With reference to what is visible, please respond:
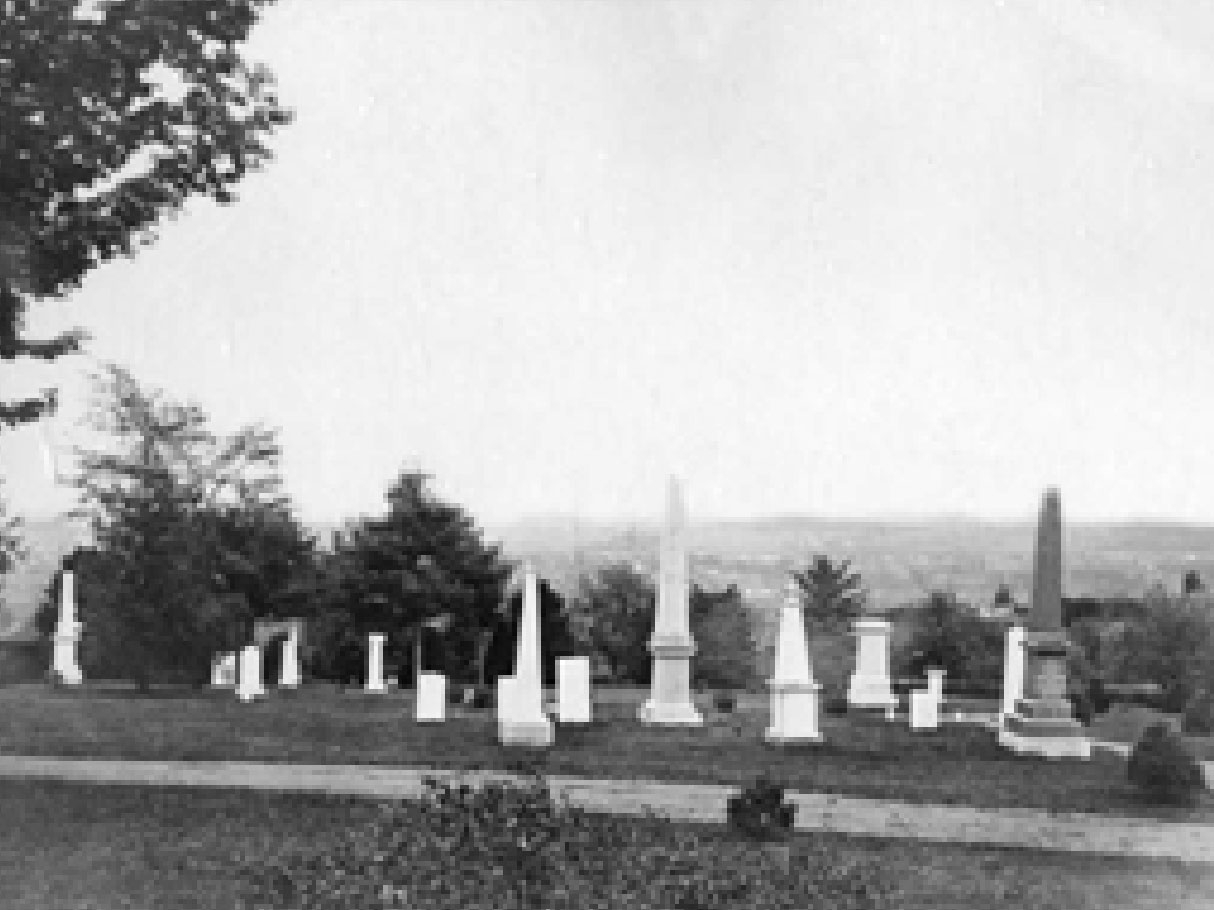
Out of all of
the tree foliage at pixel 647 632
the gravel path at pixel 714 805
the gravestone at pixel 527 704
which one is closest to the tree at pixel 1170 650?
the tree foliage at pixel 647 632

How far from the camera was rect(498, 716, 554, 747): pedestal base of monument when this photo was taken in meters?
17.8

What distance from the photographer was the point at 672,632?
73.3 ft

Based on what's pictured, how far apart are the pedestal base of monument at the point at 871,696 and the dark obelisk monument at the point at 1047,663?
4.16m

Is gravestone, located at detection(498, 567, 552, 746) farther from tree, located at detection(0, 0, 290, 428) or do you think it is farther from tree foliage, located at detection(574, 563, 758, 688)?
tree foliage, located at detection(574, 563, 758, 688)

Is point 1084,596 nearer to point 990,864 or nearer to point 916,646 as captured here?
point 916,646

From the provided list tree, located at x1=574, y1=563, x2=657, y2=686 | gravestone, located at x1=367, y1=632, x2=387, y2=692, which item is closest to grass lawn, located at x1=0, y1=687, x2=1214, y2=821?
gravestone, located at x1=367, y1=632, x2=387, y2=692

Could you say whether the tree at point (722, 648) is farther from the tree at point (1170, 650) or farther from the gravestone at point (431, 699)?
the gravestone at point (431, 699)

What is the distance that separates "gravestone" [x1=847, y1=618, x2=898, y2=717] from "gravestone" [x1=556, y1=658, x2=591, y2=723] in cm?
722

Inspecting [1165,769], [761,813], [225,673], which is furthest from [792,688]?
[225,673]

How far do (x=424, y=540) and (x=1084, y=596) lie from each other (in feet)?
72.2

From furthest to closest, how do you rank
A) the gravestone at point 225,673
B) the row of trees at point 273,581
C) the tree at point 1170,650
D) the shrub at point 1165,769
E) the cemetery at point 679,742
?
the tree at point 1170,650, the gravestone at point 225,673, the row of trees at point 273,581, the shrub at point 1165,769, the cemetery at point 679,742

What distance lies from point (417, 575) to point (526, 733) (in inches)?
818

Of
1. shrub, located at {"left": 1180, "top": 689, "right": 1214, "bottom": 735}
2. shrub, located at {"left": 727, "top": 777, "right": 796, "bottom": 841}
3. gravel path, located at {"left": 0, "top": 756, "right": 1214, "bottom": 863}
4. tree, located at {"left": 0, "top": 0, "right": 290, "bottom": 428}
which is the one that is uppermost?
tree, located at {"left": 0, "top": 0, "right": 290, "bottom": 428}

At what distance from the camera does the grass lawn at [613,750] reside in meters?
15.4
